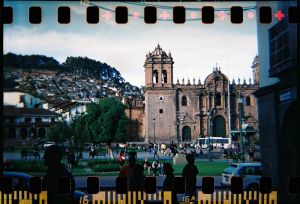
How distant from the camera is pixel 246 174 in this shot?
11227mm

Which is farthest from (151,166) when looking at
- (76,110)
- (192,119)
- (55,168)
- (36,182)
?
(192,119)

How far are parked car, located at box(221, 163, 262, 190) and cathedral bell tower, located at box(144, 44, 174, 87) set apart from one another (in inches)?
112

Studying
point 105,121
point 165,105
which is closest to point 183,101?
point 165,105

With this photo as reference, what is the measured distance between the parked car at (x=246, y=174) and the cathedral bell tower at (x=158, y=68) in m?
2.84

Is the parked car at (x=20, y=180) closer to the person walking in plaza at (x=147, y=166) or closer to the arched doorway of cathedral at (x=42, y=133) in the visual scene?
the arched doorway of cathedral at (x=42, y=133)

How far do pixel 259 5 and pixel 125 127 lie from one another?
4.54 metres

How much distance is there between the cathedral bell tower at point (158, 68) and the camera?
1048 cm

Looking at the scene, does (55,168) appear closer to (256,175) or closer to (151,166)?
(151,166)

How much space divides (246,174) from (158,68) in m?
3.46

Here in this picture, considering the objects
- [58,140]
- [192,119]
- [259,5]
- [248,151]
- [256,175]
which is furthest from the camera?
[192,119]

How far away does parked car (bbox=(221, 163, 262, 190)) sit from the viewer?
35.5ft

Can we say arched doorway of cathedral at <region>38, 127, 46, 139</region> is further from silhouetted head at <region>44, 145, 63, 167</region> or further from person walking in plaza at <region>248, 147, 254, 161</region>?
person walking in plaza at <region>248, 147, 254, 161</region>

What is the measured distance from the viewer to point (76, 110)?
11109mm

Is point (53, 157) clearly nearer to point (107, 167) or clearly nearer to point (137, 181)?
point (137, 181)
